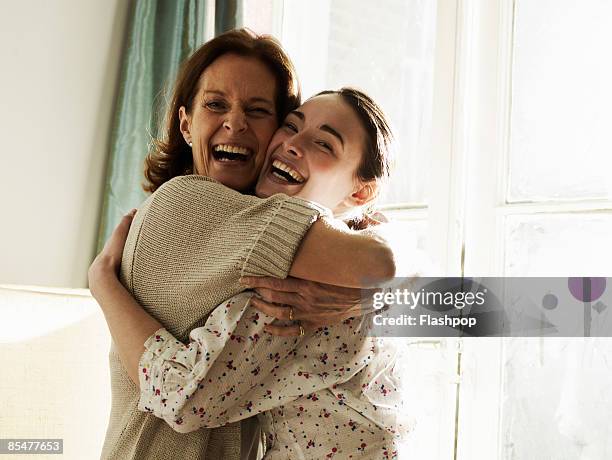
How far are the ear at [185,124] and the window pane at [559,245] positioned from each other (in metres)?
0.98

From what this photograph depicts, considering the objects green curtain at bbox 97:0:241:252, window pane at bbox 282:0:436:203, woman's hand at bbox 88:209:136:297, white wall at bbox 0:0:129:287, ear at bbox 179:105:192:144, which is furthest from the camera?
green curtain at bbox 97:0:241:252

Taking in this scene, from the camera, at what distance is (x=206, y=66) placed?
1.48 metres

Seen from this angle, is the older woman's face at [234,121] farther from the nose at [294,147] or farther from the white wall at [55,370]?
the white wall at [55,370]

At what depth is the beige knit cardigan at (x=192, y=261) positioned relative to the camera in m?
1.09

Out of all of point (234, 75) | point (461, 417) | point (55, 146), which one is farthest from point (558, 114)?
point (55, 146)

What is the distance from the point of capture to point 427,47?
2.30 metres

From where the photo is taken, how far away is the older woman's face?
1.42 meters

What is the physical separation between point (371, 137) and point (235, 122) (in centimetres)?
25

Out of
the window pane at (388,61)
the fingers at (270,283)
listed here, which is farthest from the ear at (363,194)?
the window pane at (388,61)

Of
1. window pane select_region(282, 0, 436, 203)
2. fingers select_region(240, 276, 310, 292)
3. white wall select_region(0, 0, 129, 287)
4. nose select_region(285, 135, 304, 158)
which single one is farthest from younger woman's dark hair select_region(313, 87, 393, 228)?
white wall select_region(0, 0, 129, 287)

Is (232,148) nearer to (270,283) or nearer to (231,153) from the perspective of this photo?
(231,153)

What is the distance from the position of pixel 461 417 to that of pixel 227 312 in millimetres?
1152

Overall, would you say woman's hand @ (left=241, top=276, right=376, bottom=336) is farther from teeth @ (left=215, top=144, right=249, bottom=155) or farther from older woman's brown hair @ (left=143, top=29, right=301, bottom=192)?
older woman's brown hair @ (left=143, top=29, right=301, bottom=192)

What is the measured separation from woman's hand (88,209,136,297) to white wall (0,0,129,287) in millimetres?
1438
